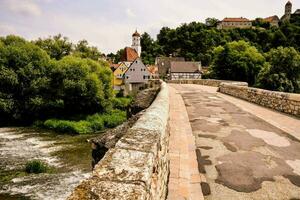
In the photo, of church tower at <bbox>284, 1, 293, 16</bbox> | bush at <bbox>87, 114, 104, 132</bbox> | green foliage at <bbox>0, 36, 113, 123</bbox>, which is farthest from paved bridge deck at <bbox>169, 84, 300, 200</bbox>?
church tower at <bbox>284, 1, 293, 16</bbox>

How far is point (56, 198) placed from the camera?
1223 centimetres

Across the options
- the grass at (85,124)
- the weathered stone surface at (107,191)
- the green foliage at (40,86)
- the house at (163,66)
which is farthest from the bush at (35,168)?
the house at (163,66)

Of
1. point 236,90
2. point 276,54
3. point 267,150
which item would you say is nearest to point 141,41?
point 276,54

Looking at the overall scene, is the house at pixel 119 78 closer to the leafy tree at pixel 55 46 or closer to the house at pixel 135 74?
the house at pixel 135 74

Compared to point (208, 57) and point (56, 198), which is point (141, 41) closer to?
point (208, 57)

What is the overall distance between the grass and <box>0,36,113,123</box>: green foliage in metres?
2.49

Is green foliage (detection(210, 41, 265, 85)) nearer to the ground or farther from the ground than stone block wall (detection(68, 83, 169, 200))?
farther from the ground

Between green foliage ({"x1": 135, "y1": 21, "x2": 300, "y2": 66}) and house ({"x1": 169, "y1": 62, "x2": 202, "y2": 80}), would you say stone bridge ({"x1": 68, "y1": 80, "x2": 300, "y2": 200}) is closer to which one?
house ({"x1": 169, "y1": 62, "x2": 202, "y2": 80})

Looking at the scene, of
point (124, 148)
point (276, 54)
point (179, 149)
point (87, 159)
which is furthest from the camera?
point (276, 54)

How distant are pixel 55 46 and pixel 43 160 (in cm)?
3341

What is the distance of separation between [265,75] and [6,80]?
1234 inches

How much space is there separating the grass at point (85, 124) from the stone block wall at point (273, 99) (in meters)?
16.4

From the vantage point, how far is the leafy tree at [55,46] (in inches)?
1818

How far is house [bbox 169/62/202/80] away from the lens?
228 ft
